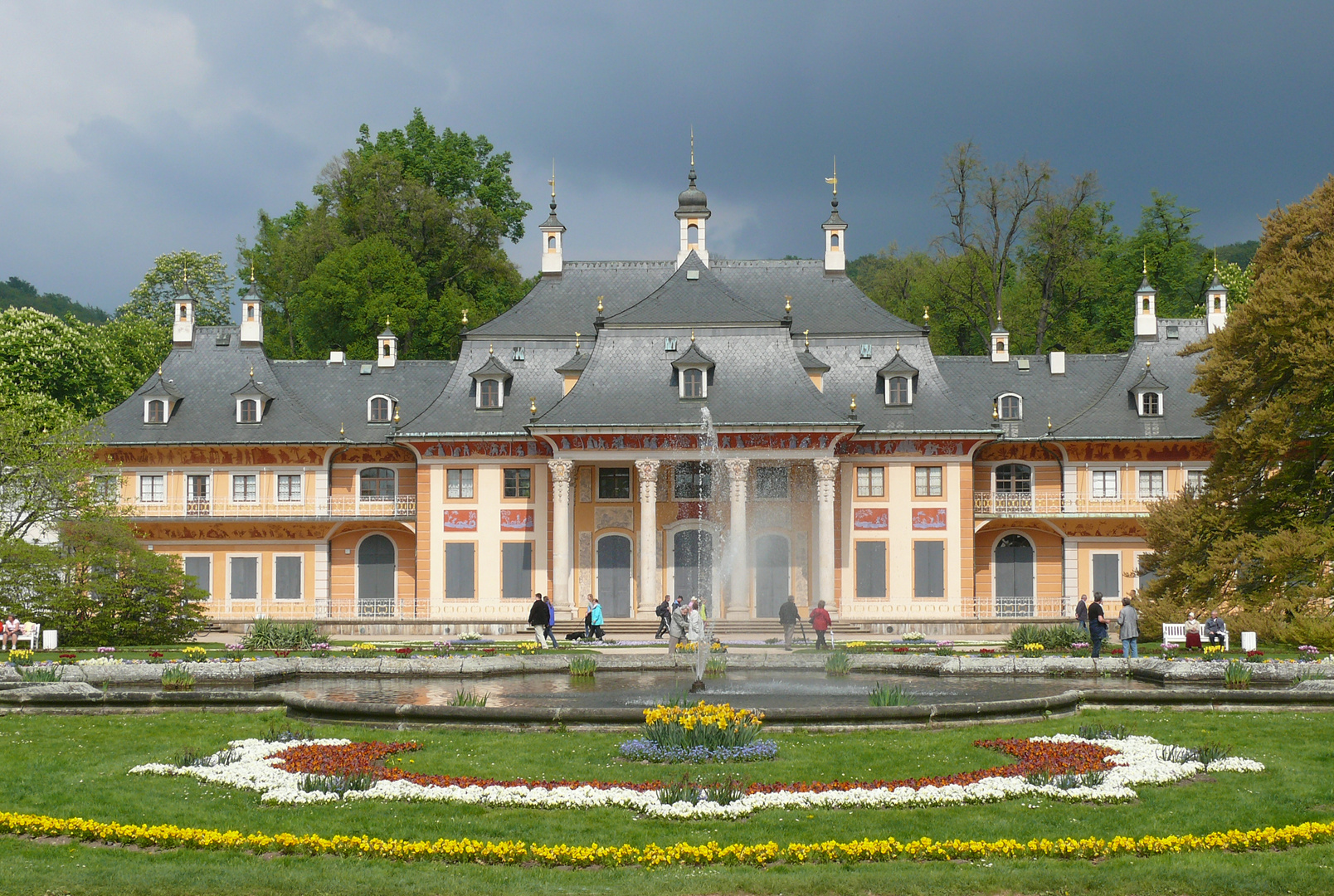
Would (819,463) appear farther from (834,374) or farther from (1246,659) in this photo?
(1246,659)

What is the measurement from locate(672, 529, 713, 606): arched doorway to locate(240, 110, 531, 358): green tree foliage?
1944 centimetres

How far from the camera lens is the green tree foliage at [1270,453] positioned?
3353 centimetres

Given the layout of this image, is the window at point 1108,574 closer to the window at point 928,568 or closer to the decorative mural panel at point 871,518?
the window at point 928,568

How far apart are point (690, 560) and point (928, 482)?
349 inches

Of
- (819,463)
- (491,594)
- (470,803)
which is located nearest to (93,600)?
(491,594)

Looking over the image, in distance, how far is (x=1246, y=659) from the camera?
27516mm

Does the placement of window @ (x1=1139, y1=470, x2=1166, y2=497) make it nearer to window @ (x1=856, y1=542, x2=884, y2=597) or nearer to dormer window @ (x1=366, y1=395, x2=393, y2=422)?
window @ (x1=856, y1=542, x2=884, y2=597)

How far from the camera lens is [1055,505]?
5097cm

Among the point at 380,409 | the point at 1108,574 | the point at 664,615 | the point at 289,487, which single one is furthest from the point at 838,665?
the point at 289,487

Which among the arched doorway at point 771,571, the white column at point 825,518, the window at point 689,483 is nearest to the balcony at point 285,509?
the window at point 689,483

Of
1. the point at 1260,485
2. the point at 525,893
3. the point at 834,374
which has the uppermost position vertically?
the point at 834,374

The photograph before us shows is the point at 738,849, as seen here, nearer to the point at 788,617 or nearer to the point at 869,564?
the point at 788,617

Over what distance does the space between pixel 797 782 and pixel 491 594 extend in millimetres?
34899

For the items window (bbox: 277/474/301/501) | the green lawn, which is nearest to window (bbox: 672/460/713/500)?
window (bbox: 277/474/301/501)
